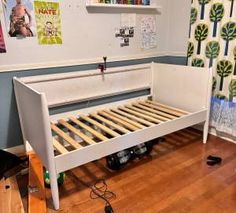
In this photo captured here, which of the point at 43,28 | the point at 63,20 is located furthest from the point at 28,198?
the point at 63,20

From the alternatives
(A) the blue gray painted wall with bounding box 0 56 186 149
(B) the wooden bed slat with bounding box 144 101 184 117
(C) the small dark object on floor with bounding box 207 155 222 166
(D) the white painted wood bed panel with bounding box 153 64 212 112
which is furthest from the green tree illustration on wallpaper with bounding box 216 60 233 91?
(A) the blue gray painted wall with bounding box 0 56 186 149

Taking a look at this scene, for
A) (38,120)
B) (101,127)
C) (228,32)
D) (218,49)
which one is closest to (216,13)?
(228,32)

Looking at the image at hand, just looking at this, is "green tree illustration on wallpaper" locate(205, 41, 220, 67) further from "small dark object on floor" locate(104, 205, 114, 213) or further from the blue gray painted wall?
"small dark object on floor" locate(104, 205, 114, 213)

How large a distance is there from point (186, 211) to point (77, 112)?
127 centimetres

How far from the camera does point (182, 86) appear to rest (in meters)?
2.36

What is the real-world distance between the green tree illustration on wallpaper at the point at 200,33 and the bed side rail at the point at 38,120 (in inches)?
68.3

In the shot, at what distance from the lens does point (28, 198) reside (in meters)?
1.53

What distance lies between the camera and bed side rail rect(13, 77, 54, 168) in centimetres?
132

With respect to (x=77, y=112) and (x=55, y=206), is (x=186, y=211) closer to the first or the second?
(x=55, y=206)

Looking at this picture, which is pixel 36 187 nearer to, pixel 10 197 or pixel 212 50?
pixel 10 197

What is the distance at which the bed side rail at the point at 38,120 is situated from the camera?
1.32m

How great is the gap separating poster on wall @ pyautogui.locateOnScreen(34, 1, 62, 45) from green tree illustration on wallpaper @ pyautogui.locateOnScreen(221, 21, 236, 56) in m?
1.49

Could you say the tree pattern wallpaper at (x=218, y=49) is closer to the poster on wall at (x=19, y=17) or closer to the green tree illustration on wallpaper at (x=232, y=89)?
the green tree illustration on wallpaper at (x=232, y=89)

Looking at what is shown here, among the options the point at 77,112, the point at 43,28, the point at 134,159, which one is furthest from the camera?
the point at 77,112
